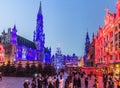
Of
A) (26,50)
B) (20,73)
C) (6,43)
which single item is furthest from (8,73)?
(26,50)

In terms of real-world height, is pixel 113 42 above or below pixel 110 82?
above

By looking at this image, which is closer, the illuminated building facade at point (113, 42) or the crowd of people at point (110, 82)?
the crowd of people at point (110, 82)

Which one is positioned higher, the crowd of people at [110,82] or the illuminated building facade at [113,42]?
the illuminated building facade at [113,42]

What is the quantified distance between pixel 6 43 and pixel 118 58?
95.9 metres

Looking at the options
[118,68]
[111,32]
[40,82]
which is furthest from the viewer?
[111,32]

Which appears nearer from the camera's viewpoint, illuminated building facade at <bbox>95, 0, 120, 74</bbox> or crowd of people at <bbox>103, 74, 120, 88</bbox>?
crowd of people at <bbox>103, 74, 120, 88</bbox>

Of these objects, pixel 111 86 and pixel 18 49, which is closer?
pixel 111 86

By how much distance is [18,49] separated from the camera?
16625cm

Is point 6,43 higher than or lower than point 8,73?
higher

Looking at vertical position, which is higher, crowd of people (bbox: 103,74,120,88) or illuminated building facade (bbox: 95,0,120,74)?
illuminated building facade (bbox: 95,0,120,74)

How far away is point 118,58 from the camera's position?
7431 cm

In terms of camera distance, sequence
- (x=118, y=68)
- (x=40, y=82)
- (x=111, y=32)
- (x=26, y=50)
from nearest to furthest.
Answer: (x=40, y=82) → (x=118, y=68) → (x=111, y=32) → (x=26, y=50)

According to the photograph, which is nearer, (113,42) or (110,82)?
(110,82)

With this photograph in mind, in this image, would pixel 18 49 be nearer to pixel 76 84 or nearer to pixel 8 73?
pixel 8 73
